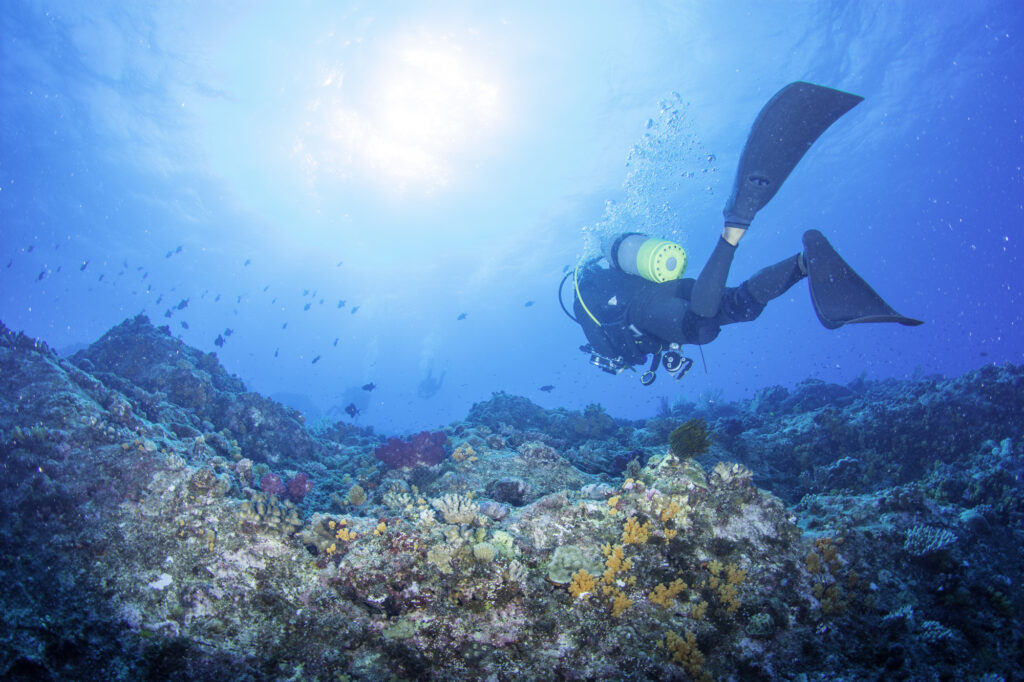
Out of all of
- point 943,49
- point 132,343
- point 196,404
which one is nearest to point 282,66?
point 132,343

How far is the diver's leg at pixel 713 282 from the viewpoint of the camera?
4973mm

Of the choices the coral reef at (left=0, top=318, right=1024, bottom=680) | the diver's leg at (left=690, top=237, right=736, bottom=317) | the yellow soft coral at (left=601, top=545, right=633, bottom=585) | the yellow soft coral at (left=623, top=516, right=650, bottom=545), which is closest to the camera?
the coral reef at (left=0, top=318, right=1024, bottom=680)

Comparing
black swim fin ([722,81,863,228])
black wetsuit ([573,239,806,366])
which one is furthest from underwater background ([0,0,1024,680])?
black swim fin ([722,81,863,228])

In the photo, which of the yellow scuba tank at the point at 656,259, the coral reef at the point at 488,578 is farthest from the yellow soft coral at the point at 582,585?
the yellow scuba tank at the point at 656,259

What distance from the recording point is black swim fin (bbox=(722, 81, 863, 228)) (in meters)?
4.46

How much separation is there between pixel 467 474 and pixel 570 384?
608ft

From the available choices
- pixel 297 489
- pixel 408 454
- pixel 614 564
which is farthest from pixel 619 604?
pixel 297 489

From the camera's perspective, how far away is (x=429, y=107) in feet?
86.4

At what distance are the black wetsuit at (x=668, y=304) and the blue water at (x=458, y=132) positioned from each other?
1992cm

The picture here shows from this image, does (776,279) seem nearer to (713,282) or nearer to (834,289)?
(834,289)

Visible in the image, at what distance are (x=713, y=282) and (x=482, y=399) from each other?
79.9ft

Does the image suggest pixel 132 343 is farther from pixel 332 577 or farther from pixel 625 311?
pixel 625 311

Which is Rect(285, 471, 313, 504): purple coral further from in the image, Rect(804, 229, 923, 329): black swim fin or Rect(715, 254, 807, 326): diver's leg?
Rect(804, 229, 923, 329): black swim fin

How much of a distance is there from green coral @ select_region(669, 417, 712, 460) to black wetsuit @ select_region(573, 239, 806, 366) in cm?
134
